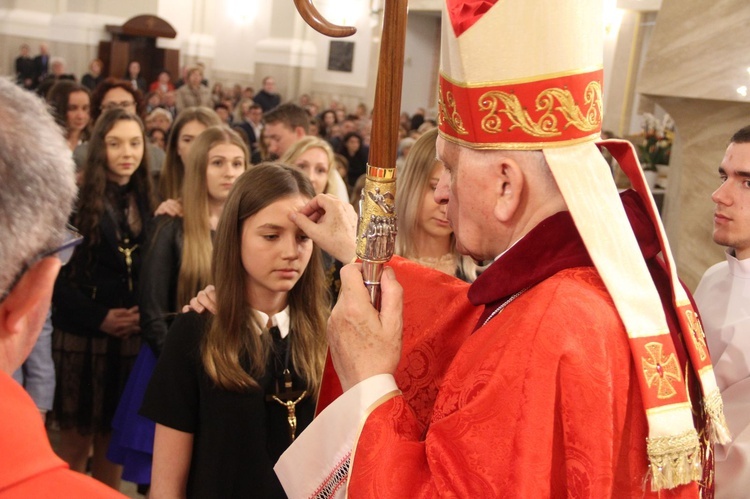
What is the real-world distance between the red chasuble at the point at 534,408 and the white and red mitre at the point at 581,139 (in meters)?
0.05

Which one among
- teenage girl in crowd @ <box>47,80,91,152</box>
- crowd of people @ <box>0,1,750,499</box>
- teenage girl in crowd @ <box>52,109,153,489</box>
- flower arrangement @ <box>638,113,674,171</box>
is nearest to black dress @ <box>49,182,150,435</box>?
teenage girl in crowd @ <box>52,109,153,489</box>

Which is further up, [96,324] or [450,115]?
[450,115]

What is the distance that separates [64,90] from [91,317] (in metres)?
2.68

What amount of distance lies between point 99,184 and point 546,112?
293 centimetres

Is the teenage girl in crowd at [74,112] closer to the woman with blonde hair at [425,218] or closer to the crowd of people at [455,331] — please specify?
the crowd of people at [455,331]

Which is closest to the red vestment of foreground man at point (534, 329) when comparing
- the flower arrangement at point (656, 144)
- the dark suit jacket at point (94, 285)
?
the dark suit jacket at point (94, 285)

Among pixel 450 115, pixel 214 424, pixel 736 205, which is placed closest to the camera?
pixel 450 115

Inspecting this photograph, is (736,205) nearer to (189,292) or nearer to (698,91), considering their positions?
(698,91)

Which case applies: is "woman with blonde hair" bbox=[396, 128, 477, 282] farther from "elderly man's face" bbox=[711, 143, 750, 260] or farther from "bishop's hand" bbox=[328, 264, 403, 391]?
"bishop's hand" bbox=[328, 264, 403, 391]

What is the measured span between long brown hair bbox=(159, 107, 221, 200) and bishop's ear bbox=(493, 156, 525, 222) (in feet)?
9.39

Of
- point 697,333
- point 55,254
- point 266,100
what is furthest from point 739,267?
point 266,100

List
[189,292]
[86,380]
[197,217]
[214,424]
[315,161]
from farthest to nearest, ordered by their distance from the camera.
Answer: [315,161]
[86,380]
[197,217]
[189,292]
[214,424]

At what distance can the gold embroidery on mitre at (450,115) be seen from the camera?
5.73 feet

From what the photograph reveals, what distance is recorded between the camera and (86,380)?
400 cm
